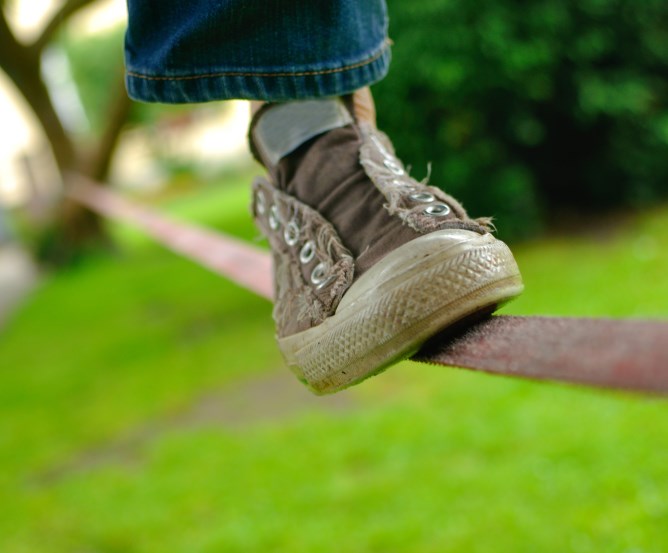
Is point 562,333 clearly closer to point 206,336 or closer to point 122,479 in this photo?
point 122,479

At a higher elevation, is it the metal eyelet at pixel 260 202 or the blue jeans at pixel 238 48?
the blue jeans at pixel 238 48

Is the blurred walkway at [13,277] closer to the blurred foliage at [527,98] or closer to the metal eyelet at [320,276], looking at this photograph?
Result: the blurred foliage at [527,98]

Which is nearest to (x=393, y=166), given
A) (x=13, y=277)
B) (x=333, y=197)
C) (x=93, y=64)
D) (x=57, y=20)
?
(x=333, y=197)

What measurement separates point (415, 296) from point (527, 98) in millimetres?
4098

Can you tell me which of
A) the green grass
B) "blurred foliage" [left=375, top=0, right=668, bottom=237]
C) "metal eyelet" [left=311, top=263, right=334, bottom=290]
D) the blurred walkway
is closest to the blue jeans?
"metal eyelet" [left=311, top=263, right=334, bottom=290]

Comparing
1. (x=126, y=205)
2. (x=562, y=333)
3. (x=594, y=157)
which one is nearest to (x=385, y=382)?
(x=126, y=205)

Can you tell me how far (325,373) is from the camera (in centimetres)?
Result: 97

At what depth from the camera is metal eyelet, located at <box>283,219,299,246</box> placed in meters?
1.07

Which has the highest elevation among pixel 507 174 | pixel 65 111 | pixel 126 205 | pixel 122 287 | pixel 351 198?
pixel 351 198

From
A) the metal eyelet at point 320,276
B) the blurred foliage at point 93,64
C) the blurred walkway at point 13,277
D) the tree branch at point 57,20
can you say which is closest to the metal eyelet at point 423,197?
the metal eyelet at point 320,276

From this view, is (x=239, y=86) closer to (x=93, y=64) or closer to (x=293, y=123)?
(x=293, y=123)

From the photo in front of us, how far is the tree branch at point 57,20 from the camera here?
6.80m

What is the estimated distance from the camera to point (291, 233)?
1.09m

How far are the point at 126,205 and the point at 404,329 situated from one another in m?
3.44
